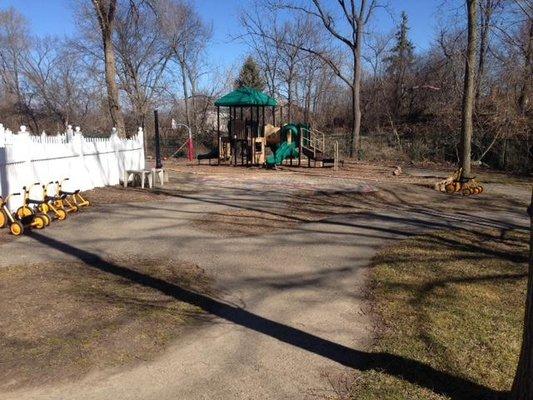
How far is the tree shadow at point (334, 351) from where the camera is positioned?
3.72 metres

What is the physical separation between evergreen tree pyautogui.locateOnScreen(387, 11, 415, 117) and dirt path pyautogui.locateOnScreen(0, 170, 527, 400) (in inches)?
1566

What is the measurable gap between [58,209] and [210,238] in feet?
11.5

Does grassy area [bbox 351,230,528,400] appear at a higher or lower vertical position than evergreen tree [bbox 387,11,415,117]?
lower

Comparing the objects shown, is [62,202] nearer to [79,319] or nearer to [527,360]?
[79,319]

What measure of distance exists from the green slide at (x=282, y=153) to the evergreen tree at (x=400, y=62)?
28.8 m

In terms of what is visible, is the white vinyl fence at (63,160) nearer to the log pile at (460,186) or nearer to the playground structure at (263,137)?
the playground structure at (263,137)

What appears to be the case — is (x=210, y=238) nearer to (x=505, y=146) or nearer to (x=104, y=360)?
(x=104, y=360)

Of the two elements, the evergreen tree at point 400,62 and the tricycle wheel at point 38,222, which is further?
the evergreen tree at point 400,62

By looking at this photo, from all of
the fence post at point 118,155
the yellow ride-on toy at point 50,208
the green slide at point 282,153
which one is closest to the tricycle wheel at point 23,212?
the yellow ride-on toy at point 50,208

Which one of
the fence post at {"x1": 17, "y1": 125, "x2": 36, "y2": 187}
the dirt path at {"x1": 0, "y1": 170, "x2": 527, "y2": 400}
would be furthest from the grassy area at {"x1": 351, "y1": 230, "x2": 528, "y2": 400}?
the fence post at {"x1": 17, "y1": 125, "x2": 36, "y2": 187}

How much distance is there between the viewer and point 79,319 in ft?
15.7

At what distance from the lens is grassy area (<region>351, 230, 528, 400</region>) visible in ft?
12.8

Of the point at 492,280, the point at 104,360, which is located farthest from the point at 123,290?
the point at 492,280

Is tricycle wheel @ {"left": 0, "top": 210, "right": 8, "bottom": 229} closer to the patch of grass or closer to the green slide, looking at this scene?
the patch of grass
